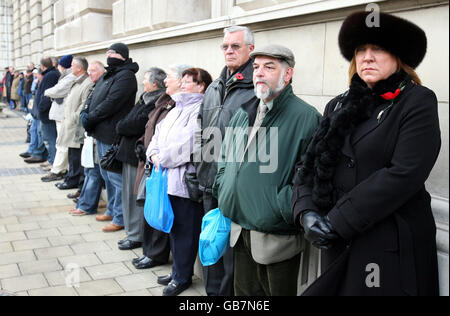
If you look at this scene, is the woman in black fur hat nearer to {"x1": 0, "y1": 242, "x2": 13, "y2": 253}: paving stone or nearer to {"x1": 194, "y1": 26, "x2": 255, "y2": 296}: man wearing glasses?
{"x1": 194, "y1": 26, "x2": 255, "y2": 296}: man wearing glasses

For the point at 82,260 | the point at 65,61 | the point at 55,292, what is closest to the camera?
the point at 55,292

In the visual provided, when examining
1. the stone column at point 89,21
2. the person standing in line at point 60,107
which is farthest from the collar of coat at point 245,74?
the stone column at point 89,21

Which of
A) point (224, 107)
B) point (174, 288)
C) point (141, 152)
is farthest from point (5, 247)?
point (224, 107)

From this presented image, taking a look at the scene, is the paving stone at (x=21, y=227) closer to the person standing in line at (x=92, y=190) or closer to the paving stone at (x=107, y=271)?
the person standing in line at (x=92, y=190)

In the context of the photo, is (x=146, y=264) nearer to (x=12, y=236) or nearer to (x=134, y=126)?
(x=134, y=126)

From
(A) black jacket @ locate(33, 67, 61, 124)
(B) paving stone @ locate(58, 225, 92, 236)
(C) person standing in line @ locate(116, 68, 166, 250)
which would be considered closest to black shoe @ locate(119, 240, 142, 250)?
(C) person standing in line @ locate(116, 68, 166, 250)

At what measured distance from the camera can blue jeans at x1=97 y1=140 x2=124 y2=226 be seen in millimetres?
5609

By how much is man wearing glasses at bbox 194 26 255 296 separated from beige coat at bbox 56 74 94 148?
3.62m

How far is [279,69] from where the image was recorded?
9.62 ft

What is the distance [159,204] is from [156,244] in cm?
85

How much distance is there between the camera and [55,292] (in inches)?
156

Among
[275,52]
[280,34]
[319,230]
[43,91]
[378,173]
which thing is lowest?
[319,230]

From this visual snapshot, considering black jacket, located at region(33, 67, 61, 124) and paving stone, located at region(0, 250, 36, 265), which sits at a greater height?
black jacket, located at region(33, 67, 61, 124)
